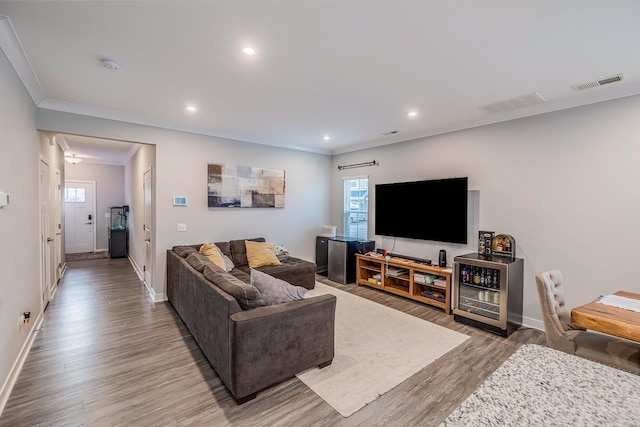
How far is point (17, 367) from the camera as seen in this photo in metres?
2.55

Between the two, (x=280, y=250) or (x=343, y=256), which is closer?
(x=280, y=250)

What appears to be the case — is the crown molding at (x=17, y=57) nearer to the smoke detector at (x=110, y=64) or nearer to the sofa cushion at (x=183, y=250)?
the smoke detector at (x=110, y=64)

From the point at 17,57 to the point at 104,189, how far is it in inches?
291

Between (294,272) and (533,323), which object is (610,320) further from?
(294,272)

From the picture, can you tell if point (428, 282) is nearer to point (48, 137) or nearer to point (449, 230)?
point (449, 230)

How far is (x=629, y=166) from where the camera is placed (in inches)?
119

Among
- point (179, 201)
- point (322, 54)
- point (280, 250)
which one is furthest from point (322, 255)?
point (322, 54)

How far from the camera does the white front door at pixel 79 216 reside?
8266mm

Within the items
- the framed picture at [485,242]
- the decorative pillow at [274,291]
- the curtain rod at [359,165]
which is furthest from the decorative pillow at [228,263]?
the framed picture at [485,242]

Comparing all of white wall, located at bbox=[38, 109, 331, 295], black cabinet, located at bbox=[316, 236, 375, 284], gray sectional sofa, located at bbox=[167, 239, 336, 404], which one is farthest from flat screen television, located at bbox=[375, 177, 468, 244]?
gray sectional sofa, located at bbox=[167, 239, 336, 404]

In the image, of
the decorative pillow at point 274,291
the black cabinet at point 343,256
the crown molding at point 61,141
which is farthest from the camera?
the black cabinet at point 343,256

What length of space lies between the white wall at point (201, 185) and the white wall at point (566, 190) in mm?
2926

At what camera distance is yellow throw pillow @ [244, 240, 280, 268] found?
475 cm

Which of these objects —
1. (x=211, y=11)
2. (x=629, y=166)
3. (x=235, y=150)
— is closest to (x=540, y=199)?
(x=629, y=166)
